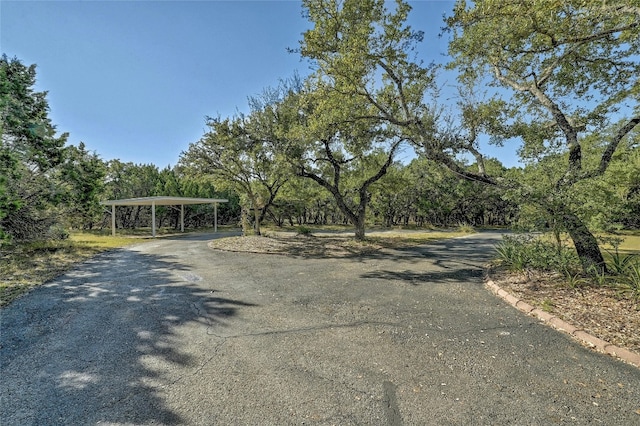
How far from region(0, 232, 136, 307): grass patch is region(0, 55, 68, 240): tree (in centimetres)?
82

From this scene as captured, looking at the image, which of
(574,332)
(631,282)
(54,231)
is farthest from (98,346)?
(54,231)

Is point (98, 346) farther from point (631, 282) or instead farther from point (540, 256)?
point (631, 282)

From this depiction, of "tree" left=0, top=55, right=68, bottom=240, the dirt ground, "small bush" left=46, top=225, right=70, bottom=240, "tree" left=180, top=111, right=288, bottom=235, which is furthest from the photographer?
"tree" left=180, top=111, right=288, bottom=235

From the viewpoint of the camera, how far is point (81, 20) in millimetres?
6551

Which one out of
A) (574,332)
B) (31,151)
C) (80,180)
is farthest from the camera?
(80,180)

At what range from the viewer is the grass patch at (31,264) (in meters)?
5.93

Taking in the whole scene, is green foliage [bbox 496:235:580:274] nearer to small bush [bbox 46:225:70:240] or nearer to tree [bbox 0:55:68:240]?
tree [bbox 0:55:68:240]

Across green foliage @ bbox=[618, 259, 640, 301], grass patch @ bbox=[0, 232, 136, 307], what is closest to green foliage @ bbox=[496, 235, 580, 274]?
green foliage @ bbox=[618, 259, 640, 301]

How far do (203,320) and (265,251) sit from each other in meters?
6.65

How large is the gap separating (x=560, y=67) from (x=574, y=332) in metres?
6.99

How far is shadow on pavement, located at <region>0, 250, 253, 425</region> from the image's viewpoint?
235 centimetres

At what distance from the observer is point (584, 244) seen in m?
5.80

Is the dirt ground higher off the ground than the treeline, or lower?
lower

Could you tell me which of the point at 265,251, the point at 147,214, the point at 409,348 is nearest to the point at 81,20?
the point at 265,251
